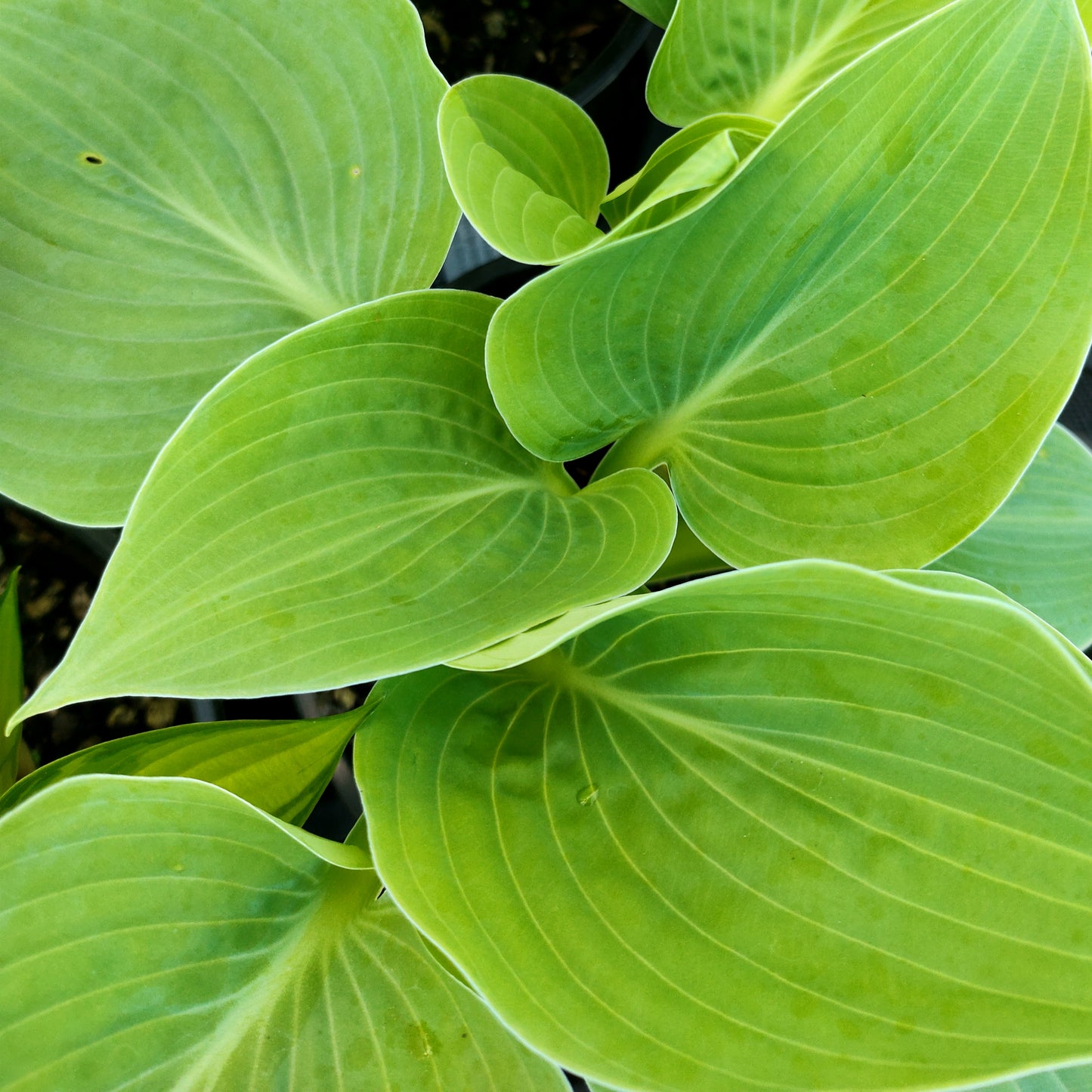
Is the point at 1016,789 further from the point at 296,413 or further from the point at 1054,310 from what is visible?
the point at 296,413

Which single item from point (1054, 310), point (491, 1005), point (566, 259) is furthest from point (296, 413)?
point (1054, 310)

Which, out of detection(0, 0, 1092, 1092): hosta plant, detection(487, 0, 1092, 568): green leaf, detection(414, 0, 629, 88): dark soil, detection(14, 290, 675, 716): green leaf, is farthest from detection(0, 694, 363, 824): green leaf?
detection(414, 0, 629, 88): dark soil

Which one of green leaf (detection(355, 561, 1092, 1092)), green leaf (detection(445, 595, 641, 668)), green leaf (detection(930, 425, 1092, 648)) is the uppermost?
green leaf (detection(930, 425, 1092, 648))

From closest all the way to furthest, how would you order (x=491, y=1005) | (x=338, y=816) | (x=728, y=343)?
(x=491, y=1005) < (x=728, y=343) < (x=338, y=816)

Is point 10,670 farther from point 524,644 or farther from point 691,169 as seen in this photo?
point 691,169

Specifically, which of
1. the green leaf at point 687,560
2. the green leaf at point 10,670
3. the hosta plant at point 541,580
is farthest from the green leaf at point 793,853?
the green leaf at point 10,670

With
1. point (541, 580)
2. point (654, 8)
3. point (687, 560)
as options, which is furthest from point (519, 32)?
point (541, 580)

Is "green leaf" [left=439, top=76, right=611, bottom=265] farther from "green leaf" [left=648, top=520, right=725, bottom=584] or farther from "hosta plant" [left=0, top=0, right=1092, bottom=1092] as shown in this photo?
"green leaf" [left=648, top=520, right=725, bottom=584]
